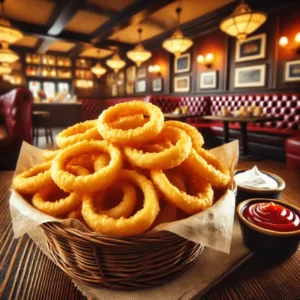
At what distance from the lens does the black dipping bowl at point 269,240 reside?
84cm

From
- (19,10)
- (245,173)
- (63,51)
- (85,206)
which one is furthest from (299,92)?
(63,51)

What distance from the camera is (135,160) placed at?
89 cm

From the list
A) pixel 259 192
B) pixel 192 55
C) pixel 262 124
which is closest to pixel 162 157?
pixel 259 192

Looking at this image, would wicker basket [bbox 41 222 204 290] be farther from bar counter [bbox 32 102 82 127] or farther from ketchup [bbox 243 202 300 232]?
bar counter [bbox 32 102 82 127]

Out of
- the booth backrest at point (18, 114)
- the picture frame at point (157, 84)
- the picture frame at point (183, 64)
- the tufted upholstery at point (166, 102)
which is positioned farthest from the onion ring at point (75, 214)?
the picture frame at point (157, 84)

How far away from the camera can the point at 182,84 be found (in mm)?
8508

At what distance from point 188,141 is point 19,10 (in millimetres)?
8670

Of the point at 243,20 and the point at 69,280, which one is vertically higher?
the point at 243,20

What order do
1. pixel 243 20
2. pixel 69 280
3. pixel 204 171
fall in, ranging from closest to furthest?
pixel 69 280
pixel 204 171
pixel 243 20

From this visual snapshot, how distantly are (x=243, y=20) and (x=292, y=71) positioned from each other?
1.93m

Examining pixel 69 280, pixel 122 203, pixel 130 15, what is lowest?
pixel 69 280

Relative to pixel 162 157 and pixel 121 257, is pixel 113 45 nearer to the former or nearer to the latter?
pixel 162 157

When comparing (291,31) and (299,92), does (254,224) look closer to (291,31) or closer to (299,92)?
(299,92)

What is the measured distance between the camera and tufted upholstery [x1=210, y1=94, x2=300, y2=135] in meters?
5.18
